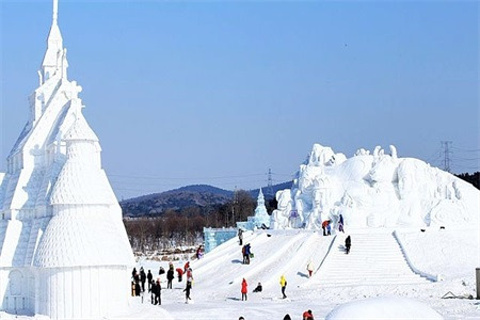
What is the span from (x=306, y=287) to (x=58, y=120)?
37.8 feet

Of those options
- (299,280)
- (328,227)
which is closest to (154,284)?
(299,280)

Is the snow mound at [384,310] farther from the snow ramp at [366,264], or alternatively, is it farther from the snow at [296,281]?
the snow ramp at [366,264]

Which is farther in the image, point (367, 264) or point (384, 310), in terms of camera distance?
point (367, 264)

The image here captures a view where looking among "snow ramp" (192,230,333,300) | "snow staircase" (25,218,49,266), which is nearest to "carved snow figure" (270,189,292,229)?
"snow ramp" (192,230,333,300)

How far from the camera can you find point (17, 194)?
2495cm

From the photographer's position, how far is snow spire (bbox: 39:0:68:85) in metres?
27.5

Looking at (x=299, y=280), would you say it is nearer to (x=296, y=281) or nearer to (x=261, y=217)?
(x=296, y=281)

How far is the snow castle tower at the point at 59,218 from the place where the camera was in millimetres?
22078

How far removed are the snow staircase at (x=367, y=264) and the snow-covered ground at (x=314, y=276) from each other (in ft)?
0.13

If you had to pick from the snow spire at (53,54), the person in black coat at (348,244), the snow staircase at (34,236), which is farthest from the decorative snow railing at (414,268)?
the snow spire at (53,54)

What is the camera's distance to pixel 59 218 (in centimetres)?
2258

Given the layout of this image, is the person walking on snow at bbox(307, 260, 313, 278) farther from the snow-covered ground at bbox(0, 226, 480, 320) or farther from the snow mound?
the snow mound

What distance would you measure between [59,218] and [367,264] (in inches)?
601

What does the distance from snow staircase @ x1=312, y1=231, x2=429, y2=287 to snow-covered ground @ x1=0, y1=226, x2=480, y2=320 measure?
4cm
